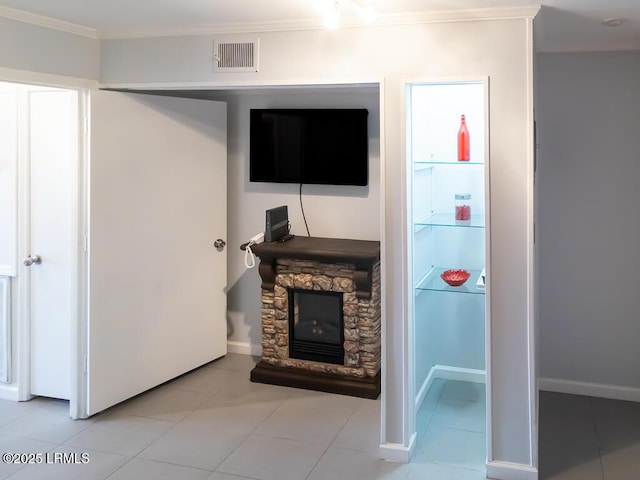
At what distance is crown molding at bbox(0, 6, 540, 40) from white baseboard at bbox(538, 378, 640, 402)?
2.49 meters

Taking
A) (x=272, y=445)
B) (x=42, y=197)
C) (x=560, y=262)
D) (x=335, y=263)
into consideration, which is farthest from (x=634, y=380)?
(x=42, y=197)

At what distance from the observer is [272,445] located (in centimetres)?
337

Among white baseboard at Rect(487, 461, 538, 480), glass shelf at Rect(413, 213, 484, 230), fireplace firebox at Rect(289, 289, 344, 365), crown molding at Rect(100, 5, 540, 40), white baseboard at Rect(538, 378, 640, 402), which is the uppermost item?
crown molding at Rect(100, 5, 540, 40)

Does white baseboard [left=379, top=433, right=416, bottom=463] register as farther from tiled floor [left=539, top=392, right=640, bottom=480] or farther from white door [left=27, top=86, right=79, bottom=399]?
white door [left=27, top=86, right=79, bottom=399]

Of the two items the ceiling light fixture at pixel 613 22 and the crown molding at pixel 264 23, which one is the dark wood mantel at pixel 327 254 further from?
the ceiling light fixture at pixel 613 22

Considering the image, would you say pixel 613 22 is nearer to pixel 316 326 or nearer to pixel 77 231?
pixel 316 326

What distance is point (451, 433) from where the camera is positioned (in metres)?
3.51

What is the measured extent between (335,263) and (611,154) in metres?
1.91

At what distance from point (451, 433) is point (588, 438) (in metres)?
0.76

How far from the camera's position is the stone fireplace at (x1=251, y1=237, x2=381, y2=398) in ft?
13.2

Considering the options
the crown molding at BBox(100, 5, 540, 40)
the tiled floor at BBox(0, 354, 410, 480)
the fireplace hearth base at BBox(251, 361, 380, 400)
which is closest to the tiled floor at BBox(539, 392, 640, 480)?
the tiled floor at BBox(0, 354, 410, 480)

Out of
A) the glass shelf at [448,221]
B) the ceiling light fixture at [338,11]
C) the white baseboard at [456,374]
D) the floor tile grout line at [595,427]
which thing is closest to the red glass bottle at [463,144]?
the glass shelf at [448,221]

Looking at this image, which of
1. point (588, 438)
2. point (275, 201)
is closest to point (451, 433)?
point (588, 438)

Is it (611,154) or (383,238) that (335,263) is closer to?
(383,238)
